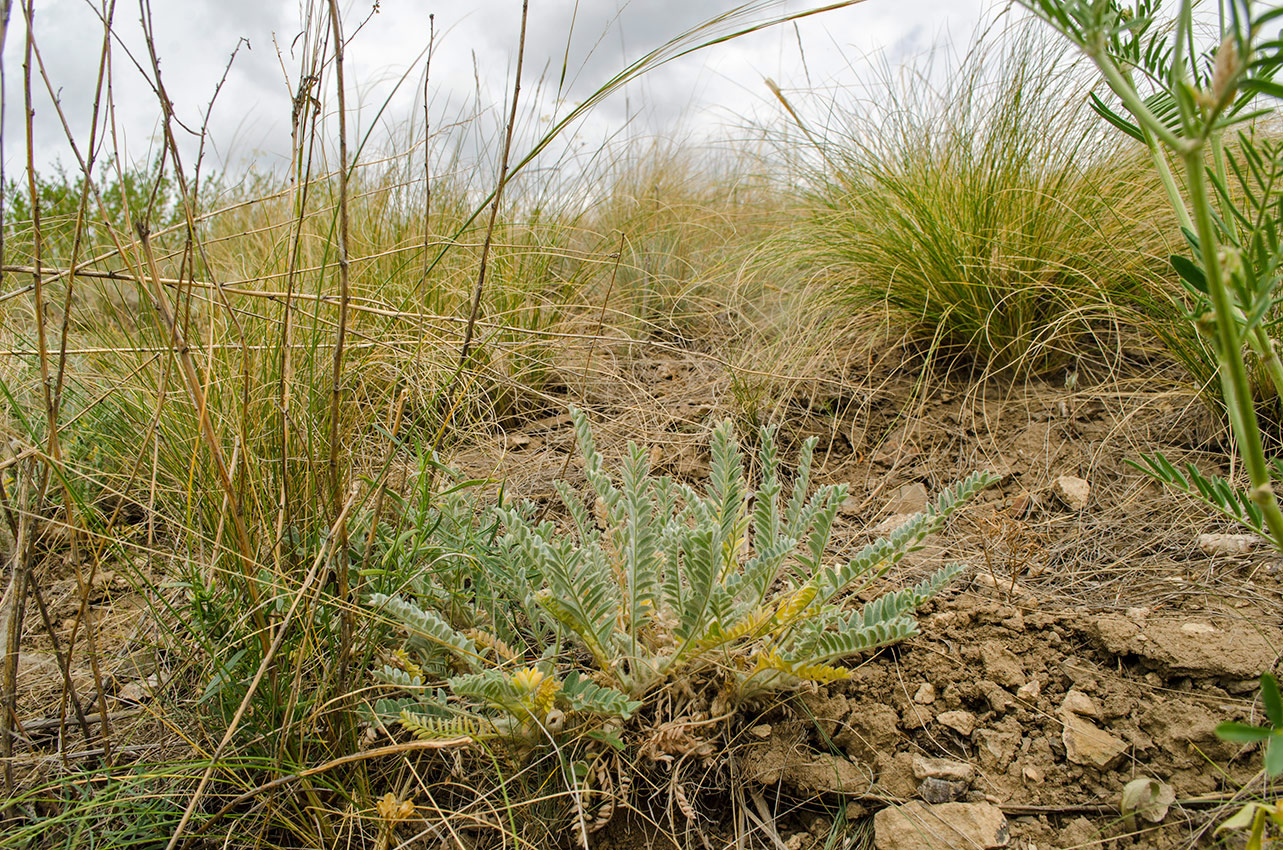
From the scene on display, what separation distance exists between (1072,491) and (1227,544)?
1.17 ft

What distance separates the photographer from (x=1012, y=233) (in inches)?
90.3

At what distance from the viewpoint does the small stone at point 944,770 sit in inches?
46.2

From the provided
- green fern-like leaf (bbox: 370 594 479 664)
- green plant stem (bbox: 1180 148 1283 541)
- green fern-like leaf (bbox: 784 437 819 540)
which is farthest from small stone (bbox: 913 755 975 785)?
green fern-like leaf (bbox: 370 594 479 664)

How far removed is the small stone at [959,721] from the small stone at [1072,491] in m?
0.85

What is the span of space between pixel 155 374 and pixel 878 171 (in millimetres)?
2375

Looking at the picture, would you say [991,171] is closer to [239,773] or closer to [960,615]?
[960,615]

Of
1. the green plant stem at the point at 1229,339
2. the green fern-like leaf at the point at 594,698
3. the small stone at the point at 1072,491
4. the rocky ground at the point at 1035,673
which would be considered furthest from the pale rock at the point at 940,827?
the small stone at the point at 1072,491

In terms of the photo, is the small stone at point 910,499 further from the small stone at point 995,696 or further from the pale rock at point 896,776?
the pale rock at point 896,776

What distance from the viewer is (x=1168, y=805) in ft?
3.57

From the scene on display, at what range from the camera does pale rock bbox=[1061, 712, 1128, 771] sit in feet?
3.83

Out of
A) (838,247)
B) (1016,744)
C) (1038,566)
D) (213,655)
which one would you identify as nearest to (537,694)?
(213,655)

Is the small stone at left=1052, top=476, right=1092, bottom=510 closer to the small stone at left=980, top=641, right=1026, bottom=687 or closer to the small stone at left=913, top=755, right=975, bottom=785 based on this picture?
the small stone at left=980, top=641, right=1026, bottom=687

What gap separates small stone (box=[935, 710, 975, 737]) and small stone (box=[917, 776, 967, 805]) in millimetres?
100

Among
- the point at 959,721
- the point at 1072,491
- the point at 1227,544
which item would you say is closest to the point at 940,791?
the point at 959,721
